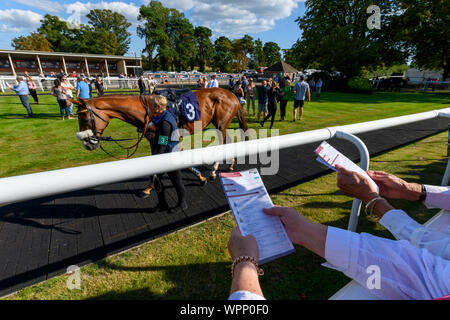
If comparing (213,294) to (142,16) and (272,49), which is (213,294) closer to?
(142,16)

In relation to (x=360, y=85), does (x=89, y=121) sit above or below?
below

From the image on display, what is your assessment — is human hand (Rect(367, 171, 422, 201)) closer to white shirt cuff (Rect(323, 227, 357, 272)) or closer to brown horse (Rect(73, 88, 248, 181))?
white shirt cuff (Rect(323, 227, 357, 272))

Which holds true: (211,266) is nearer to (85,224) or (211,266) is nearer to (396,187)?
(396,187)

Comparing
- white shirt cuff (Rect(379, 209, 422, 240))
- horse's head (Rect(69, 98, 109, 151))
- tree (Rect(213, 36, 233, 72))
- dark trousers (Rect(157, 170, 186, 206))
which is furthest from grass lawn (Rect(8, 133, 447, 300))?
tree (Rect(213, 36, 233, 72))

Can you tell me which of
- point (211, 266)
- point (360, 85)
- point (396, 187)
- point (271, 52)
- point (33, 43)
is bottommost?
point (211, 266)

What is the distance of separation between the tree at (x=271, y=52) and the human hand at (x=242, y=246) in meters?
116

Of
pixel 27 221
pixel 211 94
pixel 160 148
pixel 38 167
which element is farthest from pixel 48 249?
pixel 211 94

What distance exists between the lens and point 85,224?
3186 mm

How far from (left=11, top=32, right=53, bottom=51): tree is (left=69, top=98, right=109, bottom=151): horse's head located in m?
69.5

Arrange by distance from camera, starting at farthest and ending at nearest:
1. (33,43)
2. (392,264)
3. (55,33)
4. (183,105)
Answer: (55,33), (33,43), (183,105), (392,264)

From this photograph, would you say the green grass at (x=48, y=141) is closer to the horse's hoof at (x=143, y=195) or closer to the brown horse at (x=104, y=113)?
the horse's hoof at (x=143, y=195)

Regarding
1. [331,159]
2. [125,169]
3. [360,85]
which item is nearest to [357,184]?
[331,159]

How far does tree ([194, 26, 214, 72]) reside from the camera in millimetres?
77062

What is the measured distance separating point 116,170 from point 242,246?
82cm
